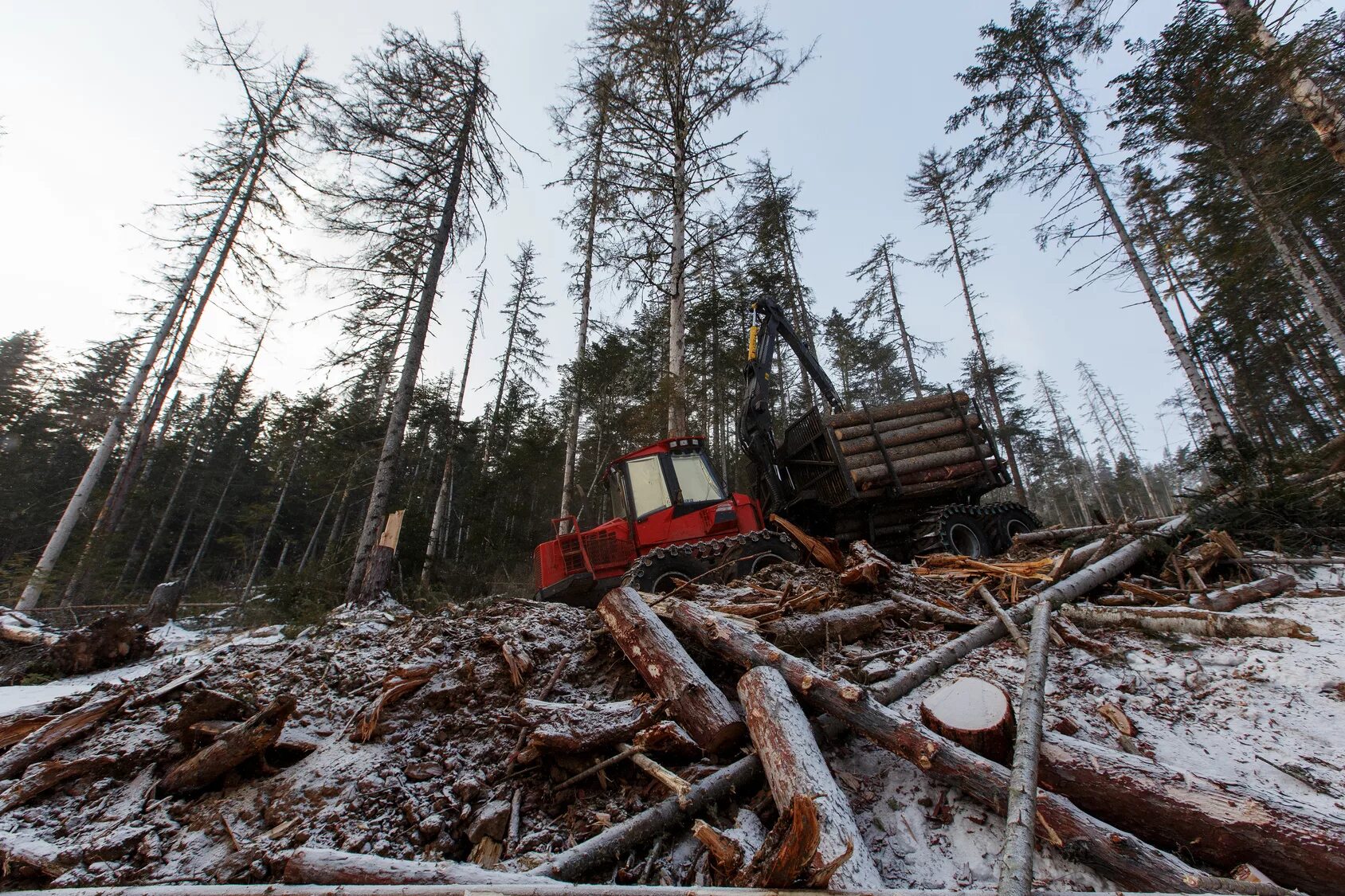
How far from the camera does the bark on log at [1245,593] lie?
3754 mm

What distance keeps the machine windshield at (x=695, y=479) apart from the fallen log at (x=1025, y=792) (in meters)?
5.03

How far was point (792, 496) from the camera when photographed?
935 centimetres

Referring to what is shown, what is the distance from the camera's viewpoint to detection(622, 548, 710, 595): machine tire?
603cm

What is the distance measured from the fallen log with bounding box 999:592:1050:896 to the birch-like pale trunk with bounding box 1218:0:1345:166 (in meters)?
9.49

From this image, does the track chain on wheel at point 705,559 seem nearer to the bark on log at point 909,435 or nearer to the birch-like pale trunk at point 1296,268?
the bark on log at point 909,435

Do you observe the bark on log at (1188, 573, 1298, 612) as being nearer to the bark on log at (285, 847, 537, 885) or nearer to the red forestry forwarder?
Result: the red forestry forwarder

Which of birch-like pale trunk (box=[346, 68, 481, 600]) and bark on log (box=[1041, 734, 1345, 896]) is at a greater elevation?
birch-like pale trunk (box=[346, 68, 481, 600])

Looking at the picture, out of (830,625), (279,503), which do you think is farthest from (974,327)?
(279,503)

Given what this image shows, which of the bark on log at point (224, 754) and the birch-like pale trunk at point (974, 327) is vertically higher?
the birch-like pale trunk at point (974, 327)

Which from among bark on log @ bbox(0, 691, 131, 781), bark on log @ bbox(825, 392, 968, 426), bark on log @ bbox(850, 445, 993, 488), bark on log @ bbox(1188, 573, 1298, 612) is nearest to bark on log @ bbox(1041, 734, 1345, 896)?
bark on log @ bbox(1188, 573, 1298, 612)

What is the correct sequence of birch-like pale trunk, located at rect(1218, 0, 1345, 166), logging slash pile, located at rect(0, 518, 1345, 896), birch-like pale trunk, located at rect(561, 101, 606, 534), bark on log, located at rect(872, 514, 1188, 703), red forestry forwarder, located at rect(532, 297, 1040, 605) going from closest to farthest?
logging slash pile, located at rect(0, 518, 1345, 896), bark on log, located at rect(872, 514, 1188, 703), birch-like pale trunk, located at rect(1218, 0, 1345, 166), red forestry forwarder, located at rect(532, 297, 1040, 605), birch-like pale trunk, located at rect(561, 101, 606, 534)

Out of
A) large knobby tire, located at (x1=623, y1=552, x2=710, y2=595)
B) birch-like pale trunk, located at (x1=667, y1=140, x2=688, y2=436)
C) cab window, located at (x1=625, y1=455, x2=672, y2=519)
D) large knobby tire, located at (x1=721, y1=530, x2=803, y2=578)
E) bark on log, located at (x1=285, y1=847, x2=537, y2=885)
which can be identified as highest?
birch-like pale trunk, located at (x1=667, y1=140, x2=688, y2=436)

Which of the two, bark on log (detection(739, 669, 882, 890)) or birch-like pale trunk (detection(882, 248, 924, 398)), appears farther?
birch-like pale trunk (detection(882, 248, 924, 398))

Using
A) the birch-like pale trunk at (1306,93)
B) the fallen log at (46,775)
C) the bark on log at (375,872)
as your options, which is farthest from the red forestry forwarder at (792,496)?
the birch-like pale trunk at (1306,93)
